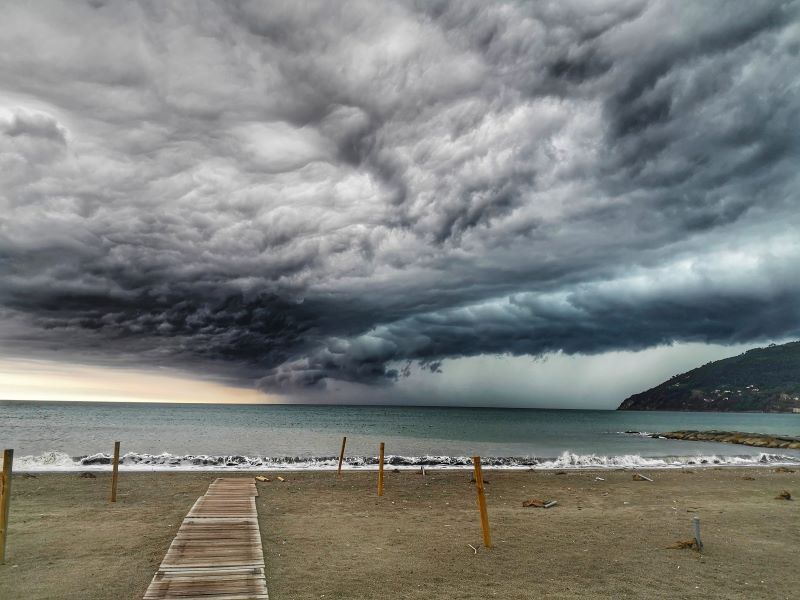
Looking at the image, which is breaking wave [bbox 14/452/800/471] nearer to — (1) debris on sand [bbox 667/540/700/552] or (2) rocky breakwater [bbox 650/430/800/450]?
(2) rocky breakwater [bbox 650/430/800/450]

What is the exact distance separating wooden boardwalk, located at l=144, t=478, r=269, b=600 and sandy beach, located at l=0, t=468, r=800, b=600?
0.54m

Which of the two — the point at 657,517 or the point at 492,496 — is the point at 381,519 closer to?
the point at 492,496

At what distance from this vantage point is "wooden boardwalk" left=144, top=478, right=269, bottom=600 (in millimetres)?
9422

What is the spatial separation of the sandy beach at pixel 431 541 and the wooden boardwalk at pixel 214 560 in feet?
1.78

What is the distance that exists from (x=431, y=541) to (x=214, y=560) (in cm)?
598

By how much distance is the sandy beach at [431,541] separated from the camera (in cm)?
1084

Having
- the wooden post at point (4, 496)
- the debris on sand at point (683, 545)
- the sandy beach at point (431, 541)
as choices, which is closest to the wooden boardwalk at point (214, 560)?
the sandy beach at point (431, 541)

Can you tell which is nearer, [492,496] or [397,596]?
[397,596]

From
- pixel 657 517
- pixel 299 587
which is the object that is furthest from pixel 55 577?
pixel 657 517

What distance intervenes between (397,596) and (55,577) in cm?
718

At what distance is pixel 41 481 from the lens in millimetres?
24406

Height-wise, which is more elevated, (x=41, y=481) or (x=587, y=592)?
(x=41, y=481)

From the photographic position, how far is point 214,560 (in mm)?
11195

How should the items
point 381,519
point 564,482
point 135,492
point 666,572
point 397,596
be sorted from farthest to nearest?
point 564,482, point 135,492, point 381,519, point 666,572, point 397,596
